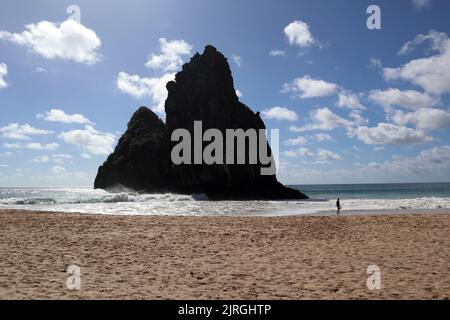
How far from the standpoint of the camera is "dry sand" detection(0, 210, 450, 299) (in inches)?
308

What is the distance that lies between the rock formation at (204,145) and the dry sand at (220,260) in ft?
193

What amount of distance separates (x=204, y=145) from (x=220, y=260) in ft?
255

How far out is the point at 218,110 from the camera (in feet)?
296

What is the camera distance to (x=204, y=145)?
8850cm

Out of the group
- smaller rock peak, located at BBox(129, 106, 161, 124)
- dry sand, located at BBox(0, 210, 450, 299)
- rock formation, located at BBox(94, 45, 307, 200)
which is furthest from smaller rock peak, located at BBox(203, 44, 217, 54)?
dry sand, located at BBox(0, 210, 450, 299)

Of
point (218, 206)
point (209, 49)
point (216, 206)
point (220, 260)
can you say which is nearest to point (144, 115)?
point (209, 49)

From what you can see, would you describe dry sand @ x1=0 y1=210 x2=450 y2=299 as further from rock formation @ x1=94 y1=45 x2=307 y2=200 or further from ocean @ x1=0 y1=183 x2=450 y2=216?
rock formation @ x1=94 y1=45 x2=307 y2=200

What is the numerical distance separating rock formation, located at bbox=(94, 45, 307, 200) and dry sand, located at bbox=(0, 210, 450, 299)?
59.0m

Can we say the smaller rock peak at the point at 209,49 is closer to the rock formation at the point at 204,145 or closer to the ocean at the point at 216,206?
the rock formation at the point at 204,145

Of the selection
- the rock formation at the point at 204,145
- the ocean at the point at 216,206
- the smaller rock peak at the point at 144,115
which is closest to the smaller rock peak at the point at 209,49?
the rock formation at the point at 204,145

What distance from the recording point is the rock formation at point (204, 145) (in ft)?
267

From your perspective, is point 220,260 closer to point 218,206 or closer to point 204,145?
point 218,206
